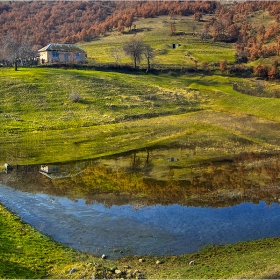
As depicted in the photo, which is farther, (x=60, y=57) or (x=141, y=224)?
(x=60, y=57)

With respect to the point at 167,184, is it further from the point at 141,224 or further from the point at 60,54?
the point at 60,54

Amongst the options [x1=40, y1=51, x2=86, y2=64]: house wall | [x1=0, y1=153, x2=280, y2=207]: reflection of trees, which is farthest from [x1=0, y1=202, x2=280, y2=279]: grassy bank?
[x1=40, y1=51, x2=86, y2=64]: house wall

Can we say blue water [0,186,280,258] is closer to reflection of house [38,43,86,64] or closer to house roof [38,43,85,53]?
reflection of house [38,43,86,64]

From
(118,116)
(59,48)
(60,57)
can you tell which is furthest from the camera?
(60,57)

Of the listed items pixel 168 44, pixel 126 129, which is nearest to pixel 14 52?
pixel 126 129

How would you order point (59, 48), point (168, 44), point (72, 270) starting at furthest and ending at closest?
1. point (168, 44)
2. point (59, 48)
3. point (72, 270)

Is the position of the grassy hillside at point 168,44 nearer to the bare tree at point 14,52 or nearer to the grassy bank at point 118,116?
the bare tree at point 14,52

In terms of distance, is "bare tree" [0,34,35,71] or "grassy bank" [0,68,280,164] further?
"bare tree" [0,34,35,71]
